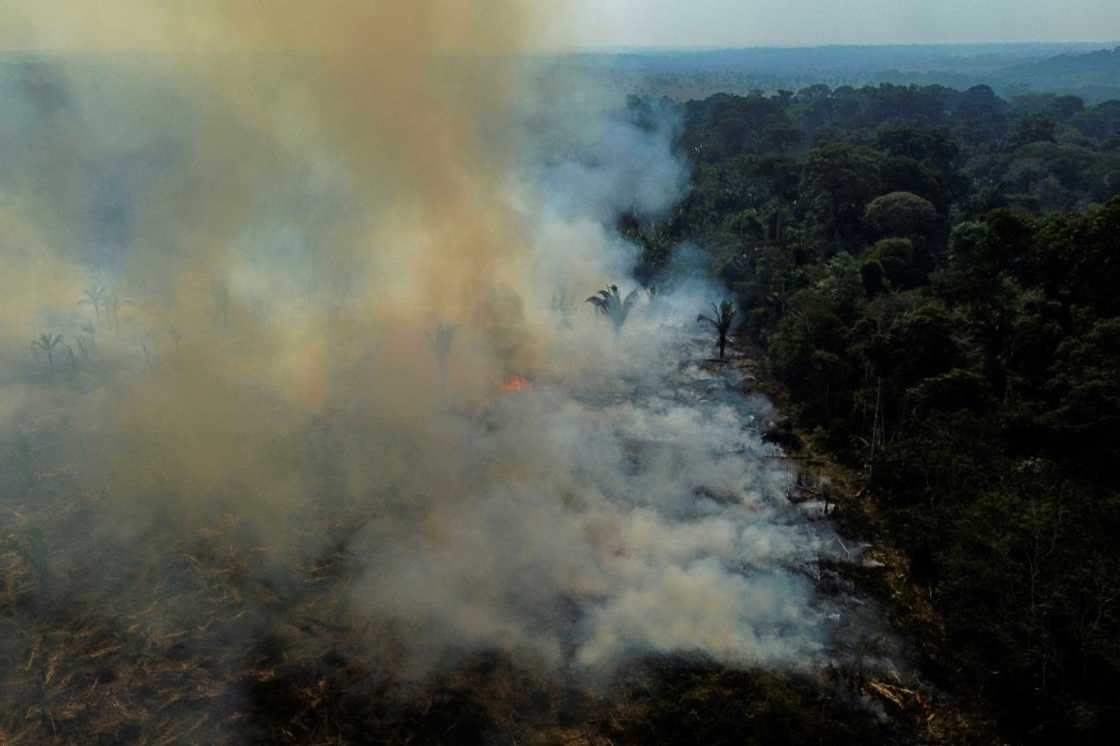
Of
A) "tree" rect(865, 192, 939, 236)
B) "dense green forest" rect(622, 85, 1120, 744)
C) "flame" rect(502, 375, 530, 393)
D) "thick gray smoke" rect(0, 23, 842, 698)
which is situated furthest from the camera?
"tree" rect(865, 192, 939, 236)

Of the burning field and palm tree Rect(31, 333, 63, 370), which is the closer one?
the burning field

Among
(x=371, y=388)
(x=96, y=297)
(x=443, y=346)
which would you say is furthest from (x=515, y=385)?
(x=96, y=297)

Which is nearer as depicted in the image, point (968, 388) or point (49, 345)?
point (968, 388)

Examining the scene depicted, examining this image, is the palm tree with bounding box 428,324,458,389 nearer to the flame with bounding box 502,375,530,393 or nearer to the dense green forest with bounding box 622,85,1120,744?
the flame with bounding box 502,375,530,393

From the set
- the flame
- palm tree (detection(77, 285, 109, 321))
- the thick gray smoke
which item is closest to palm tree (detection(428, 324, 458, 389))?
the thick gray smoke

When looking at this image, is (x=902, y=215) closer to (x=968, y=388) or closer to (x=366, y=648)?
(x=968, y=388)

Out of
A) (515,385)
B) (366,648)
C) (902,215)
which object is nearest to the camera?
(366,648)

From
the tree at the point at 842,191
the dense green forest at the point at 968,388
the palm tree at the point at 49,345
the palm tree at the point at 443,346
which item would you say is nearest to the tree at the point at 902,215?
the dense green forest at the point at 968,388
